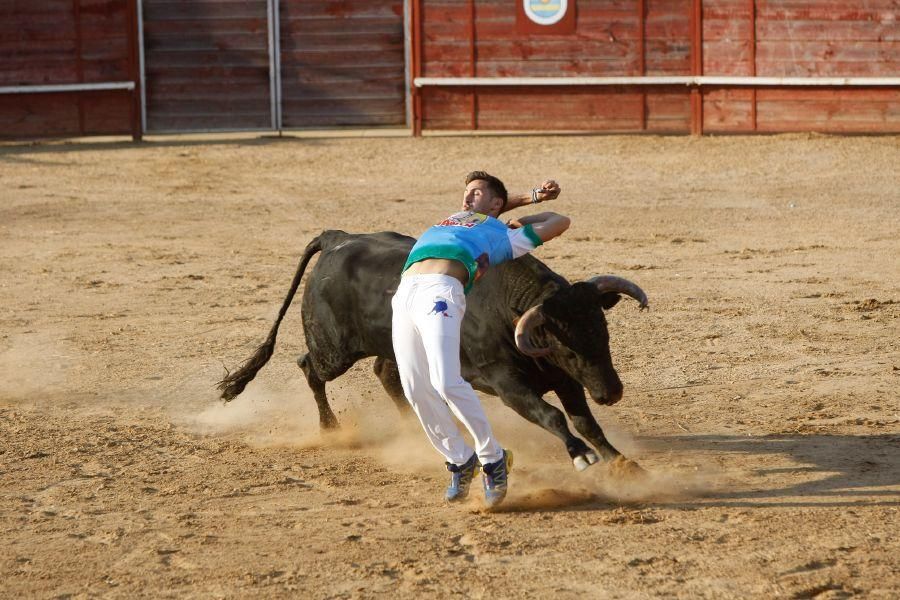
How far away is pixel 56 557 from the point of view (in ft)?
15.8

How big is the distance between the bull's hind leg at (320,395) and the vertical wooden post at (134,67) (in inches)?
407

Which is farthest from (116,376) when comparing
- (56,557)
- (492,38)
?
(492,38)

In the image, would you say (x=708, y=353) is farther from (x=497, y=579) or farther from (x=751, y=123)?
(x=751, y=123)

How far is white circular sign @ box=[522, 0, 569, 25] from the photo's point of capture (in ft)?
52.6

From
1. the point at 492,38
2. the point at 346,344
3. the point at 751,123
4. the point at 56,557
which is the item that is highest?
the point at 492,38

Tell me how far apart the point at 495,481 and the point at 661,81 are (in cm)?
1149

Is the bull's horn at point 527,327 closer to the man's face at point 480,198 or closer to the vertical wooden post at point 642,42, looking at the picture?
the man's face at point 480,198

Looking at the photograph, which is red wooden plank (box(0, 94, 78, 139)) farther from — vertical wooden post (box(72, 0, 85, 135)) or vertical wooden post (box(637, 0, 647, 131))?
vertical wooden post (box(637, 0, 647, 131))

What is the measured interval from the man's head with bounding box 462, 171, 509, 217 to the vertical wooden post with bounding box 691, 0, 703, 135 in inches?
420

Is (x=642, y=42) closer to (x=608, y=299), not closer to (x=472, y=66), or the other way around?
(x=472, y=66)

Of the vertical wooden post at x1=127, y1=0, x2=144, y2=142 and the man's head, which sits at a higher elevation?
the vertical wooden post at x1=127, y1=0, x2=144, y2=142

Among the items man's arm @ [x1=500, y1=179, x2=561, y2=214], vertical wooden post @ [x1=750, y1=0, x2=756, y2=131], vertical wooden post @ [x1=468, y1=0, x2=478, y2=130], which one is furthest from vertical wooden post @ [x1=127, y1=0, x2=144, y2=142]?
man's arm @ [x1=500, y1=179, x2=561, y2=214]

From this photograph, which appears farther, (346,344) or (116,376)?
(116,376)

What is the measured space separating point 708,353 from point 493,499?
116 inches
